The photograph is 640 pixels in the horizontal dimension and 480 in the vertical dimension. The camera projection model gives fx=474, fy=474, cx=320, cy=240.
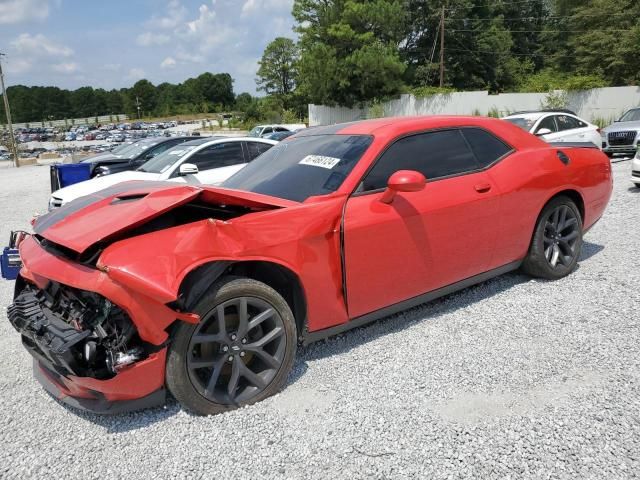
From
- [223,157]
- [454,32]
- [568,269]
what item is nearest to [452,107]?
[454,32]

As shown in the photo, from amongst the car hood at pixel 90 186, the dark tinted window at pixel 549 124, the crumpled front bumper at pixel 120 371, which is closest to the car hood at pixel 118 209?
the crumpled front bumper at pixel 120 371

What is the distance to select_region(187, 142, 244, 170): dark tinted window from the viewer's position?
322 inches

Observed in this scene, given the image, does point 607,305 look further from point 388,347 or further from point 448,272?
point 388,347

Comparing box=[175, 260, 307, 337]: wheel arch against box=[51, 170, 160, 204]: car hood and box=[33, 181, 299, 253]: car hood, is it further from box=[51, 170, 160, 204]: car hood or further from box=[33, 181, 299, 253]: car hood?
box=[51, 170, 160, 204]: car hood

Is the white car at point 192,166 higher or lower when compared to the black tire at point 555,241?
higher

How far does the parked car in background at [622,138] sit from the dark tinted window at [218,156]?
1008 centimetres

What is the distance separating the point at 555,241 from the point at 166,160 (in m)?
6.58

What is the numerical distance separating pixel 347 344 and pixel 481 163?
1.77m

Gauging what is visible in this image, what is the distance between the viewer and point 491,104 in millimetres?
31719

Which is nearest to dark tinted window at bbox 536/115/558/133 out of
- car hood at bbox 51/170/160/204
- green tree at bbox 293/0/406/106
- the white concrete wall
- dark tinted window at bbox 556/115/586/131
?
dark tinted window at bbox 556/115/586/131

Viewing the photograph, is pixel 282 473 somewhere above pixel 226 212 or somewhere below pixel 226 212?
below

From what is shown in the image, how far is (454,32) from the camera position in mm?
41062

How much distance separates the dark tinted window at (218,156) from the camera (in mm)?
8180

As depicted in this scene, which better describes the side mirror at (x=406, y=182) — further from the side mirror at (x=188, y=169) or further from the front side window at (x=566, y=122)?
the front side window at (x=566, y=122)
